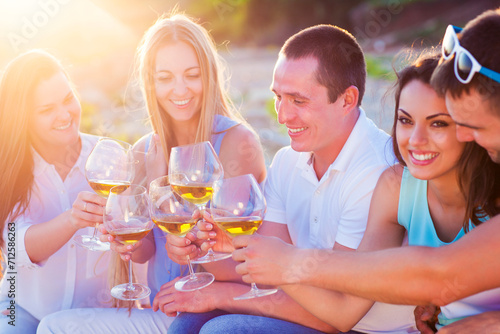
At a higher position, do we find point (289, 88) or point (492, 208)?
point (289, 88)

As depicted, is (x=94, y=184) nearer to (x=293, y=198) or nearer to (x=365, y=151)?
(x=293, y=198)

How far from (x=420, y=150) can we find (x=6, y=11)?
26.5 ft

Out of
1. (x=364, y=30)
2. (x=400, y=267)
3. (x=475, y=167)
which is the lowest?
(x=400, y=267)

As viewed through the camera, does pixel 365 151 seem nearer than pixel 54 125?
Yes

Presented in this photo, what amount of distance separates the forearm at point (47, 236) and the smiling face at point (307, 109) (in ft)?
3.44

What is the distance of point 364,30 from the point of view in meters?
14.8

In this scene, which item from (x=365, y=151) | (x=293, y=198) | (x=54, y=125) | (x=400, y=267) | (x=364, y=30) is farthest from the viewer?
(x=364, y=30)

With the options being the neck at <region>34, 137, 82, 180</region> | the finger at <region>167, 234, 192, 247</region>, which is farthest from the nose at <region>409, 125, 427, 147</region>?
the neck at <region>34, 137, 82, 180</region>

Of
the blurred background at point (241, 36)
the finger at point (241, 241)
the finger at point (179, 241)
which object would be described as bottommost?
the finger at point (179, 241)

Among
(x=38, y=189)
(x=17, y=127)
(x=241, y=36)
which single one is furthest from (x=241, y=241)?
(x=241, y=36)

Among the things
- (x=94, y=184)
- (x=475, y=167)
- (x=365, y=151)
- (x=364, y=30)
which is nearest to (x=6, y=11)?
(x=94, y=184)

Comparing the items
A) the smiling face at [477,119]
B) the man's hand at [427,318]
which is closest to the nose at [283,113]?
the smiling face at [477,119]

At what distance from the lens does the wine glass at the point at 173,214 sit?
1885 millimetres

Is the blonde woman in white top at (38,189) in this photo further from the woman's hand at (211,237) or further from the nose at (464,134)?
the nose at (464,134)
